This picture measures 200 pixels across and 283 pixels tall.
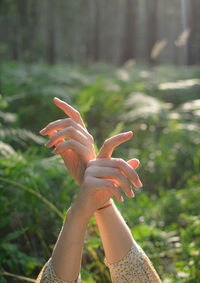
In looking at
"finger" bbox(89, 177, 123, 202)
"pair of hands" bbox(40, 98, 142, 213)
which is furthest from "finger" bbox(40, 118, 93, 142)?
"finger" bbox(89, 177, 123, 202)

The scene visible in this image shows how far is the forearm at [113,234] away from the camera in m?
1.16

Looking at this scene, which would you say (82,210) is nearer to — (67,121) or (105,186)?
(105,186)

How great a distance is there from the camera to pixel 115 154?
11.7ft

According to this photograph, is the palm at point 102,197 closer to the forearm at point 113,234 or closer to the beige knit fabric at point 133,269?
the forearm at point 113,234

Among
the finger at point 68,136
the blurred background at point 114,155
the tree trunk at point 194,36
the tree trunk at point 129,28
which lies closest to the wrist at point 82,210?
the finger at point 68,136

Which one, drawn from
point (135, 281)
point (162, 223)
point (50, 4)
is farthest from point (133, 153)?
point (50, 4)

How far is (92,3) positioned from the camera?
25.2 metres

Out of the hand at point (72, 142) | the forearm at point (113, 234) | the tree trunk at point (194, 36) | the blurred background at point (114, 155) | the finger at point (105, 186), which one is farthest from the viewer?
the tree trunk at point (194, 36)

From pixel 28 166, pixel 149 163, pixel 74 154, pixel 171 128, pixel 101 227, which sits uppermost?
pixel 74 154

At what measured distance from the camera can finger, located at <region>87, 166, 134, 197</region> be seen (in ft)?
3.14

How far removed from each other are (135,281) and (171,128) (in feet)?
9.27

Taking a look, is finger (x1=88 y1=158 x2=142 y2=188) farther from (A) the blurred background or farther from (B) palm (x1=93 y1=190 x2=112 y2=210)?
(A) the blurred background

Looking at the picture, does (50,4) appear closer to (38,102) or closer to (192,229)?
(38,102)

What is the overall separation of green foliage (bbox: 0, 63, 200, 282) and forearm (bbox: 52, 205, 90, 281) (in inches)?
18.4
